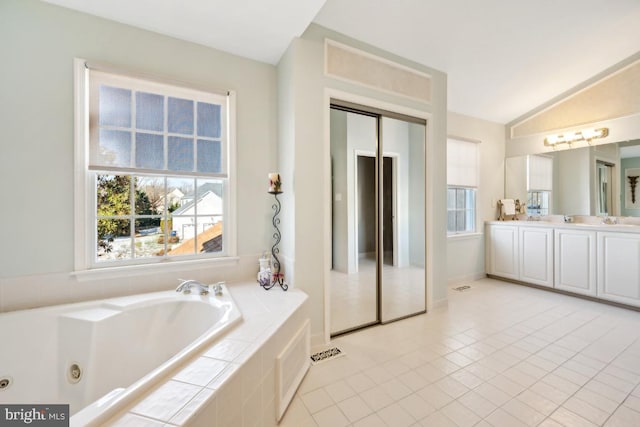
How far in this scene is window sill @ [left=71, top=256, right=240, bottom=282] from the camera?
1.84 m

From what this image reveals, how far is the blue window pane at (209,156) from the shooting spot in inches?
88.1

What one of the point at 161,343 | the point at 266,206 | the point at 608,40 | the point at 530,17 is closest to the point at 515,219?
the point at 608,40

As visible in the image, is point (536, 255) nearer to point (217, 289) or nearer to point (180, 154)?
point (217, 289)

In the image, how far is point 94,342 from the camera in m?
1.57

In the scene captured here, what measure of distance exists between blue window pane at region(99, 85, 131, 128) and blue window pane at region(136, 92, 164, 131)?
62mm

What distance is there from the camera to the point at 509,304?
3262mm

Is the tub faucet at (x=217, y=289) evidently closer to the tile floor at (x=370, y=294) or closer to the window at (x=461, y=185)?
the tile floor at (x=370, y=294)

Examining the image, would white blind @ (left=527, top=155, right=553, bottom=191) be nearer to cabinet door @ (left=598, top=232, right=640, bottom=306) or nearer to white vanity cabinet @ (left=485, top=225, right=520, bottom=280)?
white vanity cabinet @ (left=485, top=225, right=520, bottom=280)

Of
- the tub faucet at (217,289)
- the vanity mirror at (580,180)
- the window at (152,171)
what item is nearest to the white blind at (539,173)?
the vanity mirror at (580,180)

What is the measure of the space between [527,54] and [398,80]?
1.66 metres

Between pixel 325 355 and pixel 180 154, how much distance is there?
1995 millimetres

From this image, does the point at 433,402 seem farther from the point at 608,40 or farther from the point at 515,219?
the point at 608,40

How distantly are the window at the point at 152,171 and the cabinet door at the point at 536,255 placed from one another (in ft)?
13.3

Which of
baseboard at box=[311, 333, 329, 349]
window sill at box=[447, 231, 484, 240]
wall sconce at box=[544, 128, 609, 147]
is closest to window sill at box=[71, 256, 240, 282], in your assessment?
baseboard at box=[311, 333, 329, 349]
